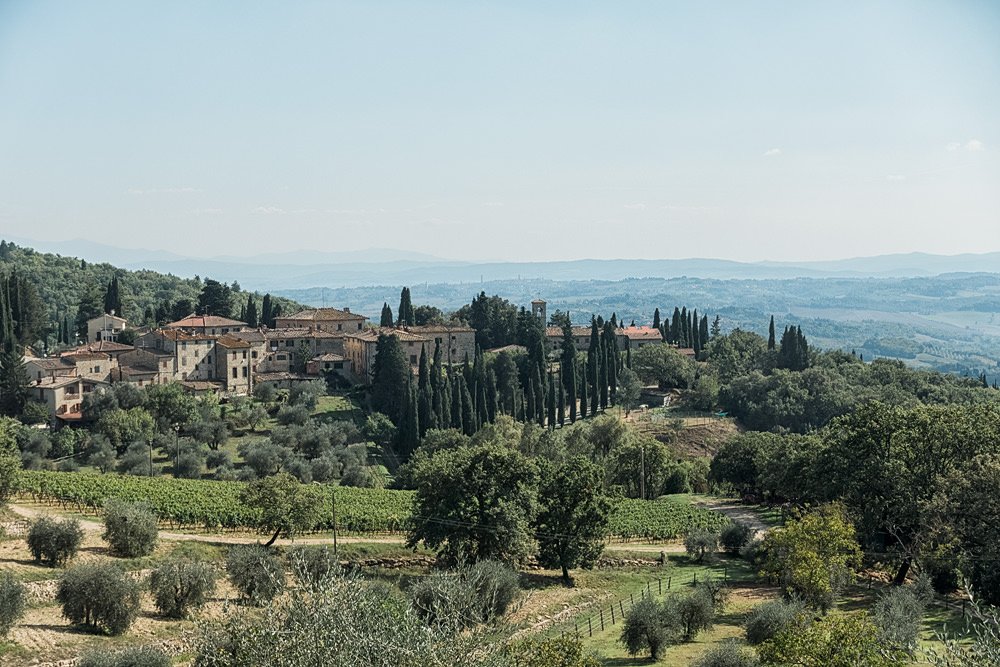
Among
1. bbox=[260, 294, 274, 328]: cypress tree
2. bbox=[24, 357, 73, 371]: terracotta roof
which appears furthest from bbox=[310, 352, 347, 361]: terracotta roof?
bbox=[24, 357, 73, 371]: terracotta roof

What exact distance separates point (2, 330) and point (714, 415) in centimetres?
5645

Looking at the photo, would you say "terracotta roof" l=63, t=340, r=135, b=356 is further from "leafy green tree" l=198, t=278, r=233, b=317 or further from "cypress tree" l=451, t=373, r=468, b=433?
"cypress tree" l=451, t=373, r=468, b=433

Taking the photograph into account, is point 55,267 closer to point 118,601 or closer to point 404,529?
point 404,529

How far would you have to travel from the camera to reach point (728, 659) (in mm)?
20734

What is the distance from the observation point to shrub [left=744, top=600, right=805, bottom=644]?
2400 cm

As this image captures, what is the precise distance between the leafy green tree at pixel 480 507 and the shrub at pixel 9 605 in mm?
14542

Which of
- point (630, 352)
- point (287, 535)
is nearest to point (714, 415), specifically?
point (630, 352)

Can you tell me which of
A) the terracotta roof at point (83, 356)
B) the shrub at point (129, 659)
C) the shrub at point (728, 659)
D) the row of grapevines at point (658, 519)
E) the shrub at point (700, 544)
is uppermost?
the terracotta roof at point (83, 356)

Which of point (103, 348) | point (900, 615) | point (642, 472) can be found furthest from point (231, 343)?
point (900, 615)

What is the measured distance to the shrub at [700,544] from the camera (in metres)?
39.7

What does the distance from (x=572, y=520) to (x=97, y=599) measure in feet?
58.0

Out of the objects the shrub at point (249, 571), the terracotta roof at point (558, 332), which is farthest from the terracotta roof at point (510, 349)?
the shrub at point (249, 571)

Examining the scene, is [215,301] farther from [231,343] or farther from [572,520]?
[572,520]

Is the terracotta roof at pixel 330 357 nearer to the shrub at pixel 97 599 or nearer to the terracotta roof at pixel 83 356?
the terracotta roof at pixel 83 356
